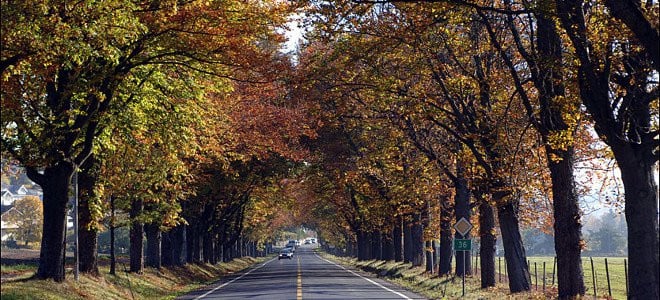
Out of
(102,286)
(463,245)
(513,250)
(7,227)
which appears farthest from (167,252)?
(7,227)

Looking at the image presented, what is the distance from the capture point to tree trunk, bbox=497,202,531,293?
2534 centimetres

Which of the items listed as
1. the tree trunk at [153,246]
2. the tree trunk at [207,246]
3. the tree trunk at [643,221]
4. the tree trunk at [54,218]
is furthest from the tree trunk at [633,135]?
the tree trunk at [207,246]

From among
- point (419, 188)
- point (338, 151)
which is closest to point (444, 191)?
point (419, 188)

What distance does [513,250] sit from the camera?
25.6 m

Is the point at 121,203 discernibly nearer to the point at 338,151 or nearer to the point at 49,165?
the point at 49,165

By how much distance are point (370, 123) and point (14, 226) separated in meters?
83.1

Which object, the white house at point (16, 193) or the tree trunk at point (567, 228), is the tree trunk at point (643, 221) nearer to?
the tree trunk at point (567, 228)

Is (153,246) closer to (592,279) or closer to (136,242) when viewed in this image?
(136,242)

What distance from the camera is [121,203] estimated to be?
30.6m

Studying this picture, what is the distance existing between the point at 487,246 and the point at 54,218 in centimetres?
1488

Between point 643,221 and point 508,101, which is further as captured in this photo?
point 508,101

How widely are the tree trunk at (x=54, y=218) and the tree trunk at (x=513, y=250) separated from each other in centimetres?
1273

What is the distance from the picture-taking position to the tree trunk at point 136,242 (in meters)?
33.8

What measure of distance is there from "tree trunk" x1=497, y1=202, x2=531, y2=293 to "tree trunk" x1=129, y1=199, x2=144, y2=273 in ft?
47.1
